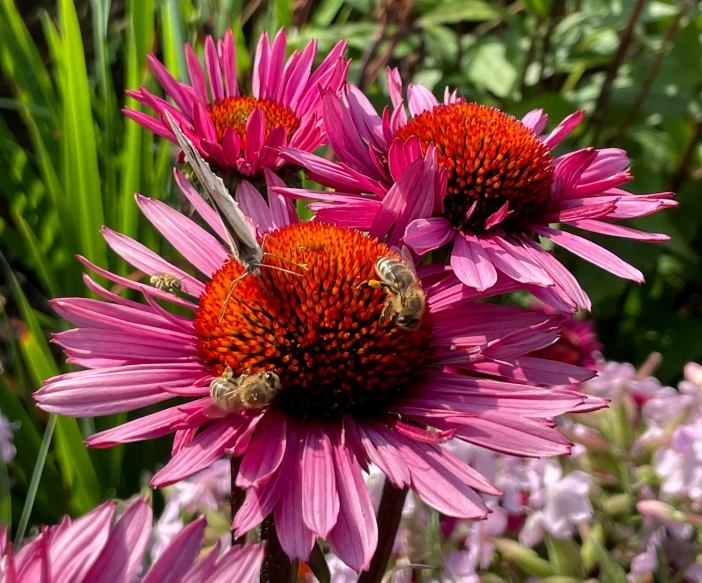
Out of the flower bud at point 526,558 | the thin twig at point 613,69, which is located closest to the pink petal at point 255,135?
the flower bud at point 526,558

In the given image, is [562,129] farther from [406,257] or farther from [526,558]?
[526,558]

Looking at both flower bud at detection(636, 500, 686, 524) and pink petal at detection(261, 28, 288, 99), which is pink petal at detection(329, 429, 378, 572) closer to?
flower bud at detection(636, 500, 686, 524)

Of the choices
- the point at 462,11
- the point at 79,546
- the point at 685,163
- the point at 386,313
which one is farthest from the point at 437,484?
the point at 685,163

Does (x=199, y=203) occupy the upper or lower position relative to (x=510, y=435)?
upper

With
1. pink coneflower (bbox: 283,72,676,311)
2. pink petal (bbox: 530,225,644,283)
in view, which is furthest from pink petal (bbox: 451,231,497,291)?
pink petal (bbox: 530,225,644,283)

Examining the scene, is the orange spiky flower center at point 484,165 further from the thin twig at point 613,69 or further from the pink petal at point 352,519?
the thin twig at point 613,69

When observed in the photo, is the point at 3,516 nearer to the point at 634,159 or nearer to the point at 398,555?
the point at 398,555

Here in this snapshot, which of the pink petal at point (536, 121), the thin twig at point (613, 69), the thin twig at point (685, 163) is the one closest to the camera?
the pink petal at point (536, 121)
